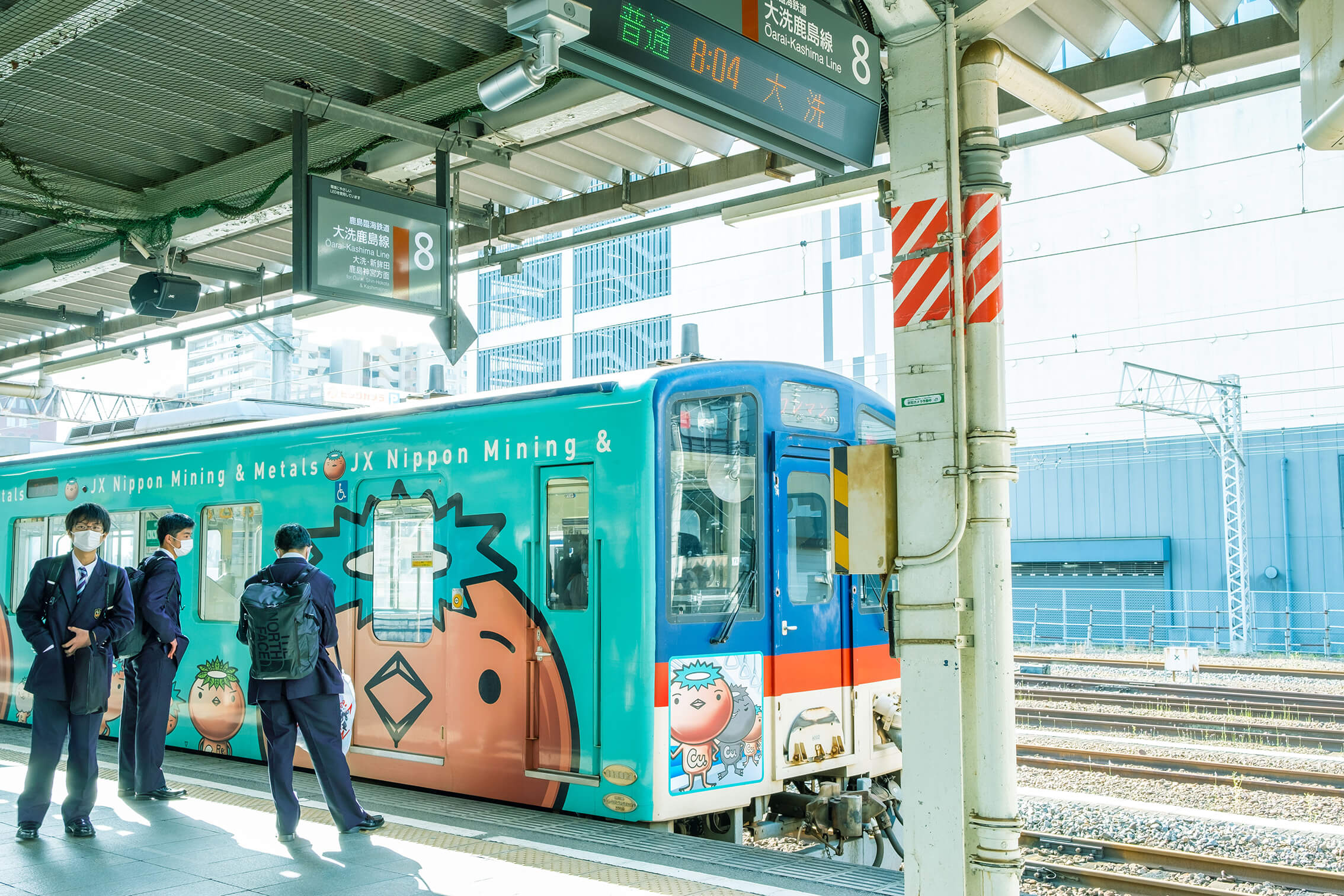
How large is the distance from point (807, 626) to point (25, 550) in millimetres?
8357

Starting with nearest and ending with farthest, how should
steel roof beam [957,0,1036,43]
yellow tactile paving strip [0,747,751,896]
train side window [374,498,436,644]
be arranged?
steel roof beam [957,0,1036,43], yellow tactile paving strip [0,747,751,896], train side window [374,498,436,644]

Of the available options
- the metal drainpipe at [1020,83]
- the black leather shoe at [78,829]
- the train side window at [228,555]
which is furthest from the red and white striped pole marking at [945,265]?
the train side window at [228,555]

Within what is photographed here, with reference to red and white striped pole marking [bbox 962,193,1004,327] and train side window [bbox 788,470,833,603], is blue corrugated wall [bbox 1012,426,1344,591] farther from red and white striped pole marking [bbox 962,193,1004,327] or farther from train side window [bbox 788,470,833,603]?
red and white striped pole marking [bbox 962,193,1004,327]

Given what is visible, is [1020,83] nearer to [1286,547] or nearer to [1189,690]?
[1189,690]

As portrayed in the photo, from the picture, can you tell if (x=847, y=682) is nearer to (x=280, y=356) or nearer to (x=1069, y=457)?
(x=280, y=356)

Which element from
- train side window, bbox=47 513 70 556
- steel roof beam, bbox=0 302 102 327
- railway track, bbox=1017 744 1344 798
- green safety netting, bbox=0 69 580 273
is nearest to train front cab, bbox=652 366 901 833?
green safety netting, bbox=0 69 580 273

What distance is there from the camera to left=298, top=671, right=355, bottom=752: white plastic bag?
7.07m

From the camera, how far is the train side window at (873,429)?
7898 millimetres

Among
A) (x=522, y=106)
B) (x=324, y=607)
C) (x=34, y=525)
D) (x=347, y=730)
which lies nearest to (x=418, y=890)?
(x=324, y=607)

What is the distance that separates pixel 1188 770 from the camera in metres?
11.1

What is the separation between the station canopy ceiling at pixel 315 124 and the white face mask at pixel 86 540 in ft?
9.14

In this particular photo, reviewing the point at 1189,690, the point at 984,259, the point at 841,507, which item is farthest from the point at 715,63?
the point at 1189,690

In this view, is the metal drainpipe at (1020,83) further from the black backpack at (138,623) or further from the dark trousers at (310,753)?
the black backpack at (138,623)

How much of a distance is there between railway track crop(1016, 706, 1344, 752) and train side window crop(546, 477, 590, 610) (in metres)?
9.10
